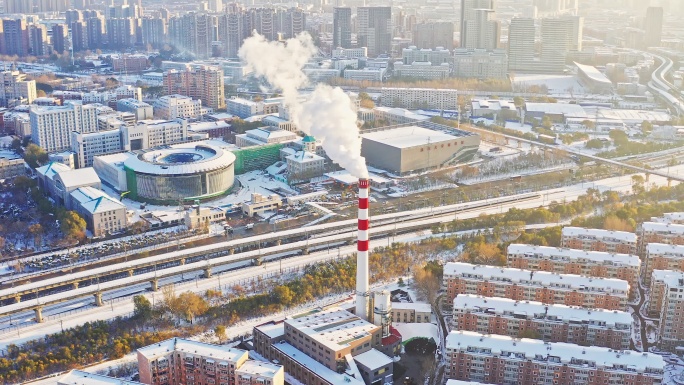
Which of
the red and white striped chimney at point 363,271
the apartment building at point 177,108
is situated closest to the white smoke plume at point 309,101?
the red and white striped chimney at point 363,271

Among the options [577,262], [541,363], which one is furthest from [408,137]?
[541,363]

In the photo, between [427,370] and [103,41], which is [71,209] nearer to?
[427,370]

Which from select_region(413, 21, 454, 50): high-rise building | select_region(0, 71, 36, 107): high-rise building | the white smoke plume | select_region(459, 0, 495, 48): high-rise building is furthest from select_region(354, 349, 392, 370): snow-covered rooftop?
select_region(413, 21, 454, 50): high-rise building

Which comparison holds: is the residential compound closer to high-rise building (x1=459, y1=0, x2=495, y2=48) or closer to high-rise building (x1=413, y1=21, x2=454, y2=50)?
high-rise building (x1=459, y1=0, x2=495, y2=48)

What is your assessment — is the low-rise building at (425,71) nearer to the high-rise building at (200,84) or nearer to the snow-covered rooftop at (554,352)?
the high-rise building at (200,84)

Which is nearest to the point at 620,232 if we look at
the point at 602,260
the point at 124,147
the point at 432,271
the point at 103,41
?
the point at 602,260

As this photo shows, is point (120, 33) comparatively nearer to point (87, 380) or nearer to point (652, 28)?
point (652, 28)
